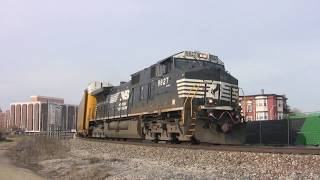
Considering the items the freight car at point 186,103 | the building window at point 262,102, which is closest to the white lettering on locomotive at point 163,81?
the freight car at point 186,103

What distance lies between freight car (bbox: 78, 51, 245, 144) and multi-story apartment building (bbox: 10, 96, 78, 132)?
7668 cm

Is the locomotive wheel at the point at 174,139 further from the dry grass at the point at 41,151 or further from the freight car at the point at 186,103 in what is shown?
the dry grass at the point at 41,151

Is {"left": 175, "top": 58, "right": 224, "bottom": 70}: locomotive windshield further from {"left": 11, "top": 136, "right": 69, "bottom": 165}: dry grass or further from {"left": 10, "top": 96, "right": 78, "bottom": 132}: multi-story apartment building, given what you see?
{"left": 10, "top": 96, "right": 78, "bottom": 132}: multi-story apartment building

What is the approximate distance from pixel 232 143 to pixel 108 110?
1445cm

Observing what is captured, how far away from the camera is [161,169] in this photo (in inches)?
499

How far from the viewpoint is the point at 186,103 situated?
18.6m

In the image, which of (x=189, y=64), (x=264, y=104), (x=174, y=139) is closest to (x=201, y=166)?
(x=174, y=139)

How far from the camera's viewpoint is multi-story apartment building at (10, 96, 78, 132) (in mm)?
102162

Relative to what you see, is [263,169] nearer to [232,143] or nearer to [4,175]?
[232,143]

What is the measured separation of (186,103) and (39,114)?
10422 centimetres

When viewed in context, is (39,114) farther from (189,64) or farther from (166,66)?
(189,64)

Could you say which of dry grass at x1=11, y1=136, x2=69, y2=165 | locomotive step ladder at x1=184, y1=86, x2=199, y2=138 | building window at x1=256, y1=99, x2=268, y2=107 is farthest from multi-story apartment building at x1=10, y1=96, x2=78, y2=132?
locomotive step ladder at x1=184, y1=86, x2=199, y2=138

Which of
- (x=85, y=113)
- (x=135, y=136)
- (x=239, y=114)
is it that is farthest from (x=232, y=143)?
(x=85, y=113)

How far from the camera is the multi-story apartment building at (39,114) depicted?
102162 mm
